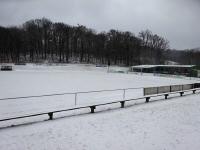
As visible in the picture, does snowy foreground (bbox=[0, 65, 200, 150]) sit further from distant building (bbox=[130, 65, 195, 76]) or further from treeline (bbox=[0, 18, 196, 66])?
treeline (bbox=[0, 18, 196, 66])

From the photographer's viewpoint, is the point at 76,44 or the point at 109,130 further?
the point at 76,44

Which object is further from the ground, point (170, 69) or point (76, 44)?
point (76, 44)

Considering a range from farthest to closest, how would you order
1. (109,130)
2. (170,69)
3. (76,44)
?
(76,44) < (170,69) < (109,130)

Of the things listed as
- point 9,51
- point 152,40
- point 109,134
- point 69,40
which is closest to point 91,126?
point 109,134

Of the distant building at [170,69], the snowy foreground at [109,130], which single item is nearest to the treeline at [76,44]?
the distant building at [170,69]

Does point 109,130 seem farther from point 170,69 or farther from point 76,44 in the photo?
point 76,44

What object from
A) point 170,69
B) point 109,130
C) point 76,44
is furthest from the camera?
point 76,44

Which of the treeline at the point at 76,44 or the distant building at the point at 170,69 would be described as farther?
the treeline at the point at 76,44

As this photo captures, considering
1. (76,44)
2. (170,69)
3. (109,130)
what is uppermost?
(76,44)

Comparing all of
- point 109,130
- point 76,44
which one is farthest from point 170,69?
point 109,130

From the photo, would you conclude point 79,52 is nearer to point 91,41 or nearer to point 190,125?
point 91,41

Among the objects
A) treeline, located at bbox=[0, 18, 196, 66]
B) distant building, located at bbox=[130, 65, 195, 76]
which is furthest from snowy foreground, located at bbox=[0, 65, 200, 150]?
treeline, located at bbox=[0, 18, 196, 66]

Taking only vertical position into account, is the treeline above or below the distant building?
above

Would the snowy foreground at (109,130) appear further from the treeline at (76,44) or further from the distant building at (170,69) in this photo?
the treeline at (76,44)
